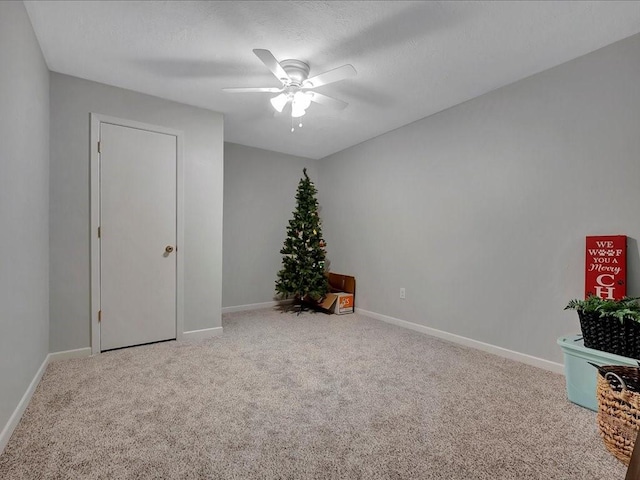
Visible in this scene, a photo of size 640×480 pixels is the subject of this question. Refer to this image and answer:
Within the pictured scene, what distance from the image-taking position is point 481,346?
9.62ft

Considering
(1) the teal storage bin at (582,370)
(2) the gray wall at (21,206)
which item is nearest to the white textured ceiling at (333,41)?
(2) the gray wall at (21,206)

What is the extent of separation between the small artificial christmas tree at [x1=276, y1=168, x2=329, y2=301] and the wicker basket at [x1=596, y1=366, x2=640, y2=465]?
321 cm

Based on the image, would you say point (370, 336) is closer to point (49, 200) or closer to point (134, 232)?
point (134, 232)

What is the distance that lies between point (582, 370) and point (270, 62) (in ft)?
9.15

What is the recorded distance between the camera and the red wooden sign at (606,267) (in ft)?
6.77

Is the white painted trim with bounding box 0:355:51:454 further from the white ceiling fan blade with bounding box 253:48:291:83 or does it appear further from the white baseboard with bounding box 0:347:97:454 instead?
the white ceiling fan blade with bounding box 253:48:291:83

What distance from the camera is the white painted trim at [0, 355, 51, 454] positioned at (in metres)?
1.51

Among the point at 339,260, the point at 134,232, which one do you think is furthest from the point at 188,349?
the point at 339,260

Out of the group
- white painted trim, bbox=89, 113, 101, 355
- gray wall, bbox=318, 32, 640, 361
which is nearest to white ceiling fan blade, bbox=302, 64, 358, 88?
gray wall, bbox=318, 32, 640, 361

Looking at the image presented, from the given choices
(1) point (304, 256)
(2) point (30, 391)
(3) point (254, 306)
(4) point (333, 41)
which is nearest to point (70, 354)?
(2) point (30, 391)

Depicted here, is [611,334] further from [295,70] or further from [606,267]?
[295,70]

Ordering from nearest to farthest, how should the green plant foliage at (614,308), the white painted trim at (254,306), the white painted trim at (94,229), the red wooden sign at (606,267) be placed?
the green plant foliage at (614,308) → the red wooden sign at (606,267) → the white painted trim at (94,229) → the white painted trim at (254,306)

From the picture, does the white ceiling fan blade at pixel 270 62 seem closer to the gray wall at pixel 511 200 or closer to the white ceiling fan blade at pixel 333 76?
the white ceiling fan blade at pixel 333 76

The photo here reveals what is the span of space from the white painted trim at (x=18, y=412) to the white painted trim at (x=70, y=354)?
293 millimetres
